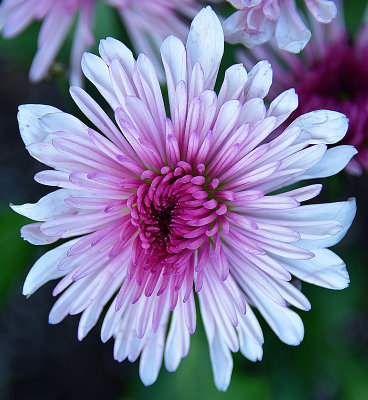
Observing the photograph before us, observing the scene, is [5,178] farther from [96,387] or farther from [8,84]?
[96,387]

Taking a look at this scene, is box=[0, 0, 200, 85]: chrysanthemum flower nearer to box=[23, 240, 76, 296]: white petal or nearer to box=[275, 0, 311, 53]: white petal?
box=[275, 0, 311, 53]: white petal

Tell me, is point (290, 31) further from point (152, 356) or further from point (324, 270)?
point (152, 356)

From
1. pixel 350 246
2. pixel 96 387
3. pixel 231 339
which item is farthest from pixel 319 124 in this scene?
pixel 96 387

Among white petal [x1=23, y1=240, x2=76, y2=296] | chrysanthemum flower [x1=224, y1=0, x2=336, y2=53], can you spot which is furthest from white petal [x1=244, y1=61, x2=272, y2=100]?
white petal [x1=23, y1=240, x2=76, y2=296]

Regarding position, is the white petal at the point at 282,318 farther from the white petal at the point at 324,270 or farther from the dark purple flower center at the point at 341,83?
the dark purple flower center at the point at 341,83

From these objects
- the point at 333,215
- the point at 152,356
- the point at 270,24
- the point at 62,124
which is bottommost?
the point at 152,356

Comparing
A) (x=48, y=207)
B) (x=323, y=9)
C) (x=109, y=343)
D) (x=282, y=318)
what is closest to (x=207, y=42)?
(x=323, y=9)
